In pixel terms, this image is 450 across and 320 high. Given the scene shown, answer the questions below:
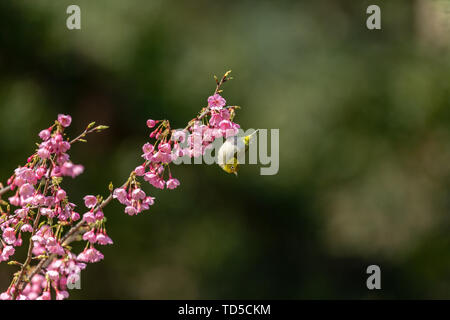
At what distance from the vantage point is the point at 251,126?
4.78 metres

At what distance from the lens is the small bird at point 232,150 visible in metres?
1.22

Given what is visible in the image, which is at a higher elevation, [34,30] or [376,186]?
[34,30]

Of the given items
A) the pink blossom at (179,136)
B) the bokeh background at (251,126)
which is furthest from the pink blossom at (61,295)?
the bokeh background at (251,126)

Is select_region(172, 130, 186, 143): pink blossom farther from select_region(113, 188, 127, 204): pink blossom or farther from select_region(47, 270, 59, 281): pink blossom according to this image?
select_region(47, 270, 59, 281): pink blossom

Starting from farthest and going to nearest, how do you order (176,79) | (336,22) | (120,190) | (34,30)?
1. (336,22)
2. (176,79)
3. (34,30)
4. (120,190)

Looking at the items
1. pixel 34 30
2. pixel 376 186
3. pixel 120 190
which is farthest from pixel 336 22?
pixel 120 190

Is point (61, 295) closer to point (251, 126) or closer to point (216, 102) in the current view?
point (216, 102)

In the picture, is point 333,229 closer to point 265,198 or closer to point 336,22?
point 265,198

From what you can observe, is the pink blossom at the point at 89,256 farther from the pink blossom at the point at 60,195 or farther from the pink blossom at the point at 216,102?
the pink blossom at the point at 216,102

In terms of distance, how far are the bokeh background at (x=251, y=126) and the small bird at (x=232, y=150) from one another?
9.90ft

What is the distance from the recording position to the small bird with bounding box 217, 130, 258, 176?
122 centimetres

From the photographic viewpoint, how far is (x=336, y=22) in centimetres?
616

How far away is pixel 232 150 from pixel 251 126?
141 inches

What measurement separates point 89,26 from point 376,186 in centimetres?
289
